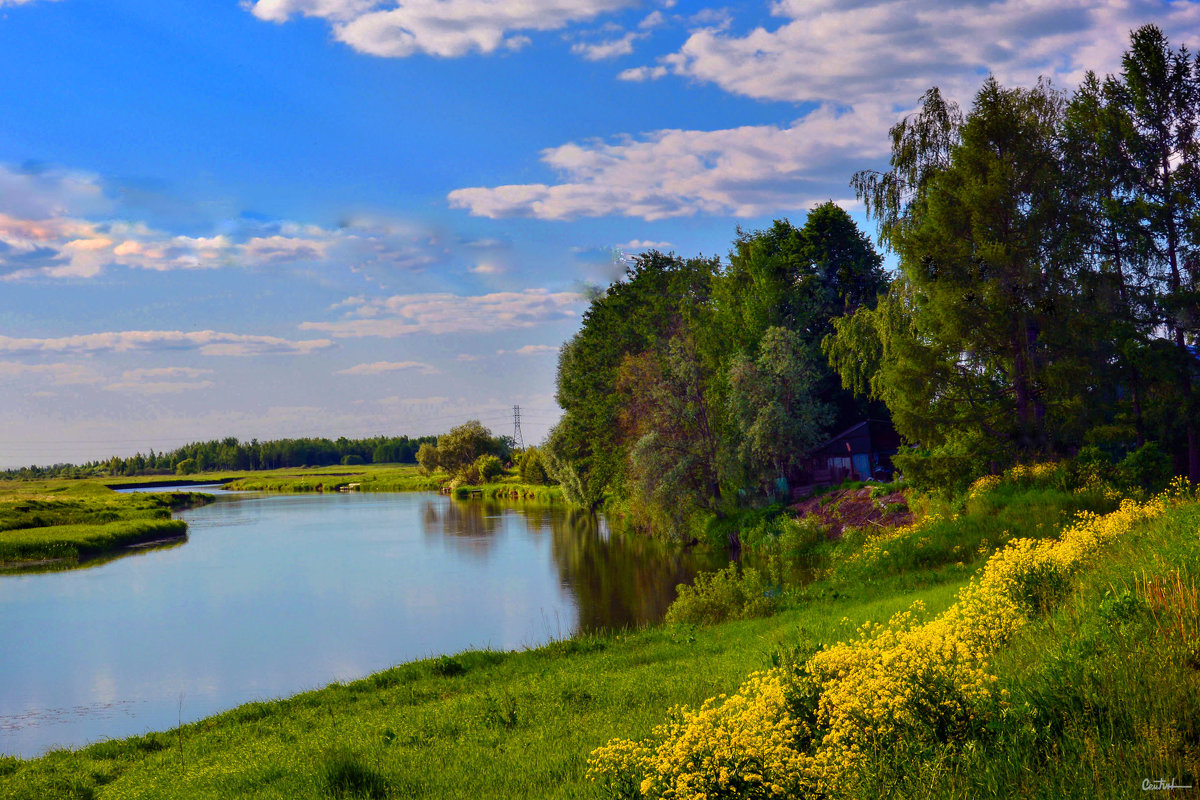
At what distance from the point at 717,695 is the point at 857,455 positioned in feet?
123

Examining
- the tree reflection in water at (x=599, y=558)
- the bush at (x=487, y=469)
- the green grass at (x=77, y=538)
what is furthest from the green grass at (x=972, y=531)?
the bush at (x=487, y=469)

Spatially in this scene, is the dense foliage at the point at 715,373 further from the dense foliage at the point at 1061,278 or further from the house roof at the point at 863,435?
the dense foliage at the point at 1061,278

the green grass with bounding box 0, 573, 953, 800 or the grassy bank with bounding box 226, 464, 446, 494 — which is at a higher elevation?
the green grass with bounding box 0, 573, 953, 800

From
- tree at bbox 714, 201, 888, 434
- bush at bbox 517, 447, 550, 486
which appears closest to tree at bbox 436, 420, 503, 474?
bush at bbox 517, 447, 550, 486

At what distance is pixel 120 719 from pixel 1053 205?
2979cm

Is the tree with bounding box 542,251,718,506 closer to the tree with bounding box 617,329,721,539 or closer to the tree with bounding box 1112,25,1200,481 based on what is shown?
the tree with bounding box 617,329,721,539

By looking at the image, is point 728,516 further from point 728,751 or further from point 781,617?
point 728,751

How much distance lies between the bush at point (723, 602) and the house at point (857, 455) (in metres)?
22.3

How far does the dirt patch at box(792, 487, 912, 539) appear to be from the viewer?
3114cm

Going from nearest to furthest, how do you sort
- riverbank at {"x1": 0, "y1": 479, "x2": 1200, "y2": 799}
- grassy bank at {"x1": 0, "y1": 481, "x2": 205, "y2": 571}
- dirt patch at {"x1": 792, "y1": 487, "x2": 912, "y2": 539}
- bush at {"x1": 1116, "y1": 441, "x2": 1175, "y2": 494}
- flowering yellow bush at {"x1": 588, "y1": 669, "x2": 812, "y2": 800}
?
1. riverbank at {"x1": 0, "y1": 479, "x2": 1200, "y2": 799}
2. flowering yellow bush at {"x1": 588, "y1": 669, "x2": 812, "y2": 800}
3. bush at {"x1": 1116, "y1": 441, "x2": 1175, "y2": 494}
4. dirt patch at {"x1": 792, "y1": 487, "x2": 912, "y2": 539}
5. grassy bank at {"x1": 0, "y1": 481, "x2": 205, "y2": 571}

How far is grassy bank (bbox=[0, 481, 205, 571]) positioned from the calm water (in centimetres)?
364

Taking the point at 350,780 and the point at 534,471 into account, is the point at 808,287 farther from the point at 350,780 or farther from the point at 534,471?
the point at 534,471

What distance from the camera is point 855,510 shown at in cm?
3422

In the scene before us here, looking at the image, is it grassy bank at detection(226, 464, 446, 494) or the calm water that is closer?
the calm water
